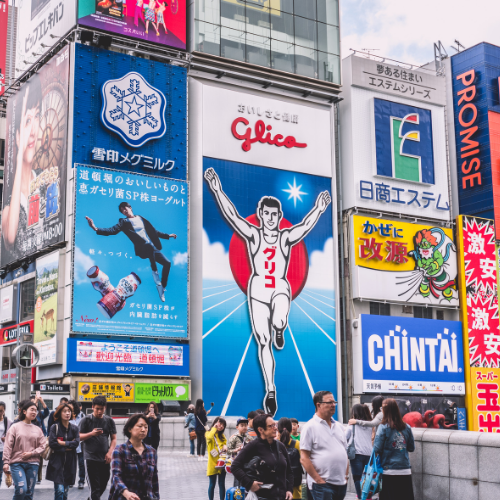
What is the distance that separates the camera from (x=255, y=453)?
8.59m

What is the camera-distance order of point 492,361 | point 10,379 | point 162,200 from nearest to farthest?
point 162,200
point 10,379
point 492,361

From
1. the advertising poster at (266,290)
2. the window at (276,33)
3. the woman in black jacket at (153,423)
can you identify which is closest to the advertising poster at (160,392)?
the advertising poster at (266,290)

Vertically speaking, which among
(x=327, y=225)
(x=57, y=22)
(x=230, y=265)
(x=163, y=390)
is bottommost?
(x=163, y=390)

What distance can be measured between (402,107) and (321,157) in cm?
751

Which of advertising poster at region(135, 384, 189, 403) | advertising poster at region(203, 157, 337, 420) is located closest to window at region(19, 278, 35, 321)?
advertising poster at region(135, 384, 189, 403)

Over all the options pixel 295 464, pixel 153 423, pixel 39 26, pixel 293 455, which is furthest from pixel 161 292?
pixel 295 464

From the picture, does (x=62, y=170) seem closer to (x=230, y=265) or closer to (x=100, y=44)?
(x=100, y=44)

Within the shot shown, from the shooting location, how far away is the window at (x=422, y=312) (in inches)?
1849

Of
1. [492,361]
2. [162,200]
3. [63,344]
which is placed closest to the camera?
[63,344]

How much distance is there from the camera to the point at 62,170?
37.2 metres

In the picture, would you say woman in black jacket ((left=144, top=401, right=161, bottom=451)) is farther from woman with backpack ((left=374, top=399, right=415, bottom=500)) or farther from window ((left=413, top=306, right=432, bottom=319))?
window ((left=413, top=306, right=432, bottom=319))

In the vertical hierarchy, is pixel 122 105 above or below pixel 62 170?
above

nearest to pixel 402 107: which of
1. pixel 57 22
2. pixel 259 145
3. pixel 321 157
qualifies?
pixel 321 157

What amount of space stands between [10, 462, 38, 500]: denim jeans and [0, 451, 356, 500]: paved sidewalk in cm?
351
